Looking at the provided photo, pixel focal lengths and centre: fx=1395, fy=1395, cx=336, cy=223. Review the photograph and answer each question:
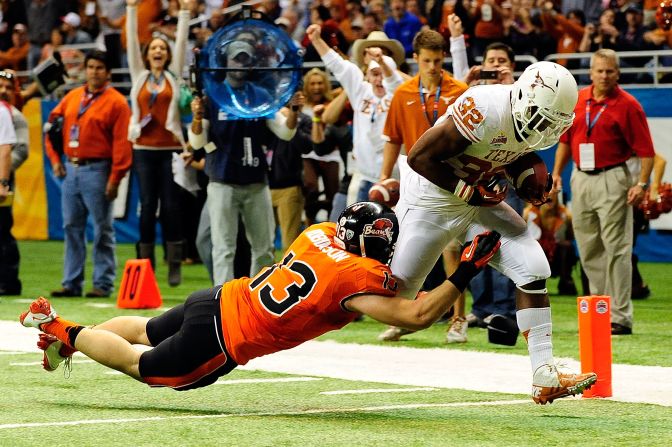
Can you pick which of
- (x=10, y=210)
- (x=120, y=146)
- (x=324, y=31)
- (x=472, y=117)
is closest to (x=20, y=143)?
(x=10, y=210)

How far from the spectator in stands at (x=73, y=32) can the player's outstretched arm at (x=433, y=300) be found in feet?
51.9

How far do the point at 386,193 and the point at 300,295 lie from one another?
1.99m

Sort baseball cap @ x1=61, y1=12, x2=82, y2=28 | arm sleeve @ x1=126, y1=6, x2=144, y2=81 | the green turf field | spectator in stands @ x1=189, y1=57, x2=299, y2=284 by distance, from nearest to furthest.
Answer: the green turf field → spectator in stands @ x1=189, y1=57, x2=299, y2=284 → arm sleeve @ x1=126, y1=6, x2=144, y2=81 → baseball cap @ x1=61, y1=12, x2=82, y2=28

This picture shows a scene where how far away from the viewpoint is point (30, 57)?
22.1 meters

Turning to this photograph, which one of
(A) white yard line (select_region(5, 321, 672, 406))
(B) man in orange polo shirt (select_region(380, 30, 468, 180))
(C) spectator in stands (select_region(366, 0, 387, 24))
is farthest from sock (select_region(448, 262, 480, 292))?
(C) spectator in stands (select_region(366, 0, 387, 24))

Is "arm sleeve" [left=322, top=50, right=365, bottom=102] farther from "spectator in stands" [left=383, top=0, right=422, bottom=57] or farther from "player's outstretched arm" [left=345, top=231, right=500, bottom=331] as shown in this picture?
"spectator in stands" [left=383, top=0, right=422, bottom=57]

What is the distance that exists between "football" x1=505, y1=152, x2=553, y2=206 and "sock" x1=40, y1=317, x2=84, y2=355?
2.39 m

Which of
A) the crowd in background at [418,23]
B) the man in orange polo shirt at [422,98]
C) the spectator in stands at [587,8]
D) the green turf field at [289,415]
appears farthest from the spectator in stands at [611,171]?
the spectator in stands at [587,8]

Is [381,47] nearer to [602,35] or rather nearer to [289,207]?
[289,207]

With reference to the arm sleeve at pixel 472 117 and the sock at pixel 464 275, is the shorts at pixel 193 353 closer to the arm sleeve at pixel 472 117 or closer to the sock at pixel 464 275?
the sock at pixel 464 275

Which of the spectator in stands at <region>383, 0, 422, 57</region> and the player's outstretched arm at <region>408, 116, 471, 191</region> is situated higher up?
the player's outstretched arm at <region>408, 116, 471, 191</region>

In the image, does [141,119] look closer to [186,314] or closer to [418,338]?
[418,338]

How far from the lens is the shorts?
6809 mm

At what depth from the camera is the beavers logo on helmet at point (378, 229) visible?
22.0 ft
